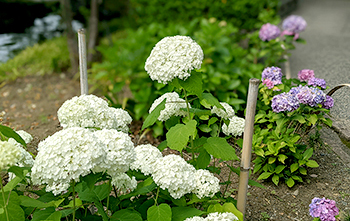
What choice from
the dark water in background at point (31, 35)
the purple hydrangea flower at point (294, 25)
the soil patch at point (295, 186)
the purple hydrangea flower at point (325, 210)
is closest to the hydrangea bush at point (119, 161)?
the purple hydrangea flower at point (325, 210)

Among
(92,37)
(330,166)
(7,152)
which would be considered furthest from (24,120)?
(330,166)

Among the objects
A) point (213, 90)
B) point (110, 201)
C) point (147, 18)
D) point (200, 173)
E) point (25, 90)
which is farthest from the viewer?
point (147, 18)

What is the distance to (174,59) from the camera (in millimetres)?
Result: 1663

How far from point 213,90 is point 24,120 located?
2.28m

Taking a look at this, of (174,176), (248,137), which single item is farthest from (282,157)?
(174,176)

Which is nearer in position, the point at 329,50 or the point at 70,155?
the point at 70,155

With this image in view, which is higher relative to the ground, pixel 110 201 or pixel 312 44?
pixel 312 44

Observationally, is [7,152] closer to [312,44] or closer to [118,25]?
[312,44]

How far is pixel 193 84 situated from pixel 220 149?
13.9 inches

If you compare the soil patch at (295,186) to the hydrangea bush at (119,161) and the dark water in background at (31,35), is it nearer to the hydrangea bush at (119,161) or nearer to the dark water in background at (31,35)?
the hydrangea bush at (119,161)

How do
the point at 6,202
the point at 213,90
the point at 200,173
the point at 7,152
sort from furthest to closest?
1. the point at 213,90
2. the point at 200,173
3. the point at 6,202
4. the point at 7,152

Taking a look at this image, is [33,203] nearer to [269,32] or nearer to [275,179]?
[275,179]

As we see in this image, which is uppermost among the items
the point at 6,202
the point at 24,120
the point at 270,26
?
the point at 270,26

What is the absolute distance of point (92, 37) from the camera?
5699 millimetres
